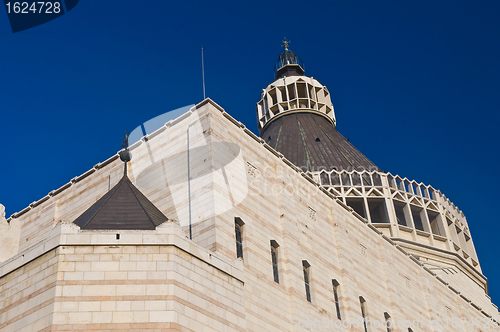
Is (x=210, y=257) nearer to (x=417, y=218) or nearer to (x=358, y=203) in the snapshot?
(x=358, y=203)

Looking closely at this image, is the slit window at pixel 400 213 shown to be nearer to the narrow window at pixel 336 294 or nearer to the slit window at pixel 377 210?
the slit window at pixel 377 210

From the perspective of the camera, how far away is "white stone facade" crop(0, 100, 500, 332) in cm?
1873

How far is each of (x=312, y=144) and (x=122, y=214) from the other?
45210 mm

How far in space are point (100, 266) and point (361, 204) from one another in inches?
1514

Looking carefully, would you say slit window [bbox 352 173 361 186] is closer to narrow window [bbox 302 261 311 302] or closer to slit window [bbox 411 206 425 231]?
slit window [bbox 411 206 425 231]

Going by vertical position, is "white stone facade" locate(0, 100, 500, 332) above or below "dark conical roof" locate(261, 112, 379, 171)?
below

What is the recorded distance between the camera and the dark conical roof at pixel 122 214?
20.7 m

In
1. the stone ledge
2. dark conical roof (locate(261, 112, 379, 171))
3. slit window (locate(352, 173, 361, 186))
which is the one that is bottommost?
the stone ledge

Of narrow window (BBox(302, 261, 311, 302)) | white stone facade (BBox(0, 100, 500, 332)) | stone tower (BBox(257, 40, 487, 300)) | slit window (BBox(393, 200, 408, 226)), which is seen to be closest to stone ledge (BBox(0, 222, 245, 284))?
white stone facade (BBox(0, 100, 500, 332))

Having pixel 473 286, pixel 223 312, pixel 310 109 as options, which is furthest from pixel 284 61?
pixel 223 312

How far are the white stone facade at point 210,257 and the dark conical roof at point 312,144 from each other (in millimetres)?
20090

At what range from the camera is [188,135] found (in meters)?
28.9

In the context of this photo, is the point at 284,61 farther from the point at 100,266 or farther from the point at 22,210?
the point at 100,266

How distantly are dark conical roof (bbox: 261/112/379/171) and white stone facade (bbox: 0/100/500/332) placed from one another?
65.9 feet
